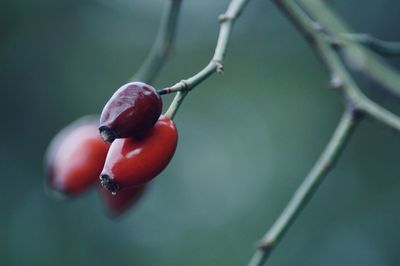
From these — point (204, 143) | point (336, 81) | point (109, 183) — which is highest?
point (109, 183)

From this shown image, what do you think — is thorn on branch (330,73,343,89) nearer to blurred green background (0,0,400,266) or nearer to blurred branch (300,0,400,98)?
blurred branch (300,0,400,98)

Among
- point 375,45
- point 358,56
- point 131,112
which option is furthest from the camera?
point 358,56

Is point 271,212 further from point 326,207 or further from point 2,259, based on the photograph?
point 2,259

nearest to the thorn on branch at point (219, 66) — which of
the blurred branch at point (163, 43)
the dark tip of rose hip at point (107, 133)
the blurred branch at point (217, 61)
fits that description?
the blurred branch at point (217, 61)

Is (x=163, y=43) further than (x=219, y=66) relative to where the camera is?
Yes

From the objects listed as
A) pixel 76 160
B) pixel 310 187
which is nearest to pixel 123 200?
pixel 76 160

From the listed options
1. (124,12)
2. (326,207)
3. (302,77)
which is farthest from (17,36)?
(326,207)

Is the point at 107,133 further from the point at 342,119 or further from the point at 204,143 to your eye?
the point at 204,143
